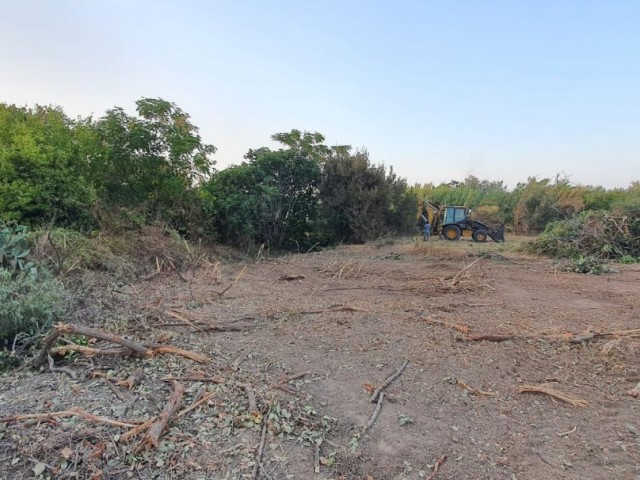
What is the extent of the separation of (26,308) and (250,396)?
226cm

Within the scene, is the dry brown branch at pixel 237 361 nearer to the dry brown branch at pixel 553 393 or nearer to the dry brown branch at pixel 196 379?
the dry brown branch at pixel 196 379

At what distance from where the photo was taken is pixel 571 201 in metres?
20.4

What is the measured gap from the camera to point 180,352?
10.6ft

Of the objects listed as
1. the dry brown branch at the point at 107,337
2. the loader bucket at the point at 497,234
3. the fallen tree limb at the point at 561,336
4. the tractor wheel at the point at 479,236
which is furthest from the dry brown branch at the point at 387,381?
the loader bucket at the point at 497,234

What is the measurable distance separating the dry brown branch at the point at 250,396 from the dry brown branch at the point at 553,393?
1996 millimetres

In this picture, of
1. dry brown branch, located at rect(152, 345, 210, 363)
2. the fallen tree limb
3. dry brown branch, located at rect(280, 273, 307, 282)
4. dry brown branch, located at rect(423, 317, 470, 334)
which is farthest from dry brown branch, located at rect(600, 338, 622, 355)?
dry brown branch, located at rect(280, 273, 307, 282)

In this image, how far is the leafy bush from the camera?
10.6 feet

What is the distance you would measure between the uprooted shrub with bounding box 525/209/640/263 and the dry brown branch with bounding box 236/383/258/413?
974 cm

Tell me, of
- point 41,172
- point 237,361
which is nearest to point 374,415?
point 237,361

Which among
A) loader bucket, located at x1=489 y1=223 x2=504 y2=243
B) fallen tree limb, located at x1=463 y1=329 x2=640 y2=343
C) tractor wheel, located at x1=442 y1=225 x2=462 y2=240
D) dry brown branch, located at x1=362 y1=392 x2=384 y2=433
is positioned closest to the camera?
dry brown branch, located at x1=362 y1=392 x2=384 y2=433

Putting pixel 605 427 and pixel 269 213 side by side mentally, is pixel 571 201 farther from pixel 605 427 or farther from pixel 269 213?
pixel 605 427

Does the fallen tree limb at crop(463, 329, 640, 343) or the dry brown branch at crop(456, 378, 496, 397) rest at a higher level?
the fallen tree limb at crop(463, 329, 640, 343)

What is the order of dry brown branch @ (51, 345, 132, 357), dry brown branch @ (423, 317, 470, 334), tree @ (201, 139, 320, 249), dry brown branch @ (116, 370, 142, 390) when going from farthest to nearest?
tree @ (201, 139, 320, 249) → dry brown branch @ (423, 317, 470, 334) → dry brown branch @ (51, 345, 132, 357) → dry brown branch @ (116, 370, 142, 390)

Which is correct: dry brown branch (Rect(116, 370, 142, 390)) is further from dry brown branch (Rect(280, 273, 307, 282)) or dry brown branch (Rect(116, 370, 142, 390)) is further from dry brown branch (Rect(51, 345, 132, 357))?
dry brown branch (Rect(280, 273, 307, 282))
